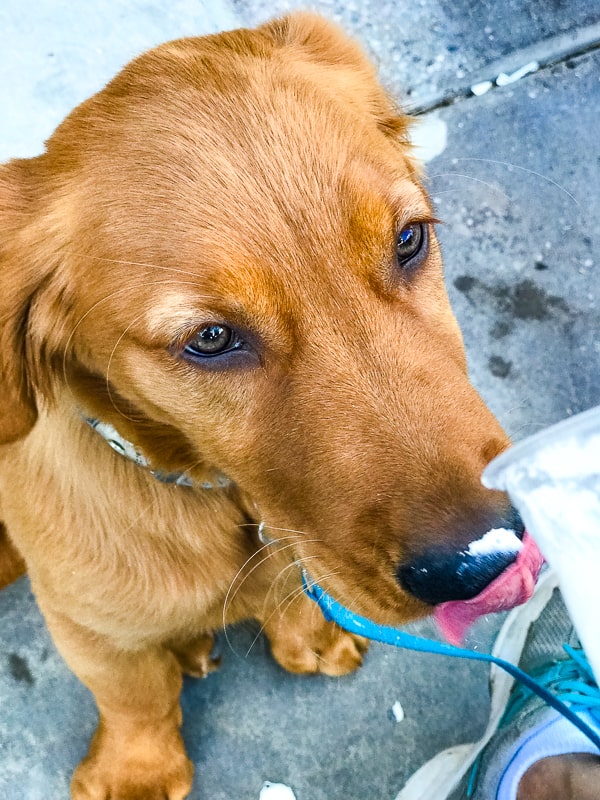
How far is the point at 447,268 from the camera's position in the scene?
9.09 feet

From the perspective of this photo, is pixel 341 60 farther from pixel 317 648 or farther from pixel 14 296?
pixel 317 648

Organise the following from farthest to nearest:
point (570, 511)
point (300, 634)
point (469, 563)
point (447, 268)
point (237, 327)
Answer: point (447, 268), point (300, 634), point (237, 327), point (469, 563), point (570, 511)

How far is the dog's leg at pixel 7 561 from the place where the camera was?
236 cm

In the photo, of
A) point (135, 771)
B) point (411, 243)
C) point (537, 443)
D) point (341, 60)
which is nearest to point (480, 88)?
point (341, 60)

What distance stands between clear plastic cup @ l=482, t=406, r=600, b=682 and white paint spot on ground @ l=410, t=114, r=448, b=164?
2.22 m

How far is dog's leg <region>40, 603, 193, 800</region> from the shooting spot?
191 centimetres

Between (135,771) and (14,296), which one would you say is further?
(135,771)

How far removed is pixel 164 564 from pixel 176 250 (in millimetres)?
772

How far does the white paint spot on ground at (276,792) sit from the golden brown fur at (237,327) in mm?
900

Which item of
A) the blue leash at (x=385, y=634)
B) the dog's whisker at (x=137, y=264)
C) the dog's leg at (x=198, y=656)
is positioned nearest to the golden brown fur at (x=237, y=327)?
the dog's whisker at (x=137, y=264)

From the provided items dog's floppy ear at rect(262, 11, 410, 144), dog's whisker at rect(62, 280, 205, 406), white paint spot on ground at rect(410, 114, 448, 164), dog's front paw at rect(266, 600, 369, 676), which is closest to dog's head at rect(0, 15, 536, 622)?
dog's whisker at rect(62, 280, 205, 406)

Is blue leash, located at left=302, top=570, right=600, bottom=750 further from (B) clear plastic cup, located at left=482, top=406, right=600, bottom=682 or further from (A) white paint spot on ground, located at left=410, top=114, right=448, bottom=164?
(A) white paint spot on ground, located at left=410, top=114, right=448, bottom=164

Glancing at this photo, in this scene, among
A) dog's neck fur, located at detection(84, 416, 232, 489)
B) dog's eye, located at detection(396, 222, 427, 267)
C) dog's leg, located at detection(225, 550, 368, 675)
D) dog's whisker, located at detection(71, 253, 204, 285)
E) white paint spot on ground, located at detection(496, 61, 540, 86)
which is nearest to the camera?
dog's whisker, located at detection(71, 253, 204, 285)

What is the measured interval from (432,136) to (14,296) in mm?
1973
